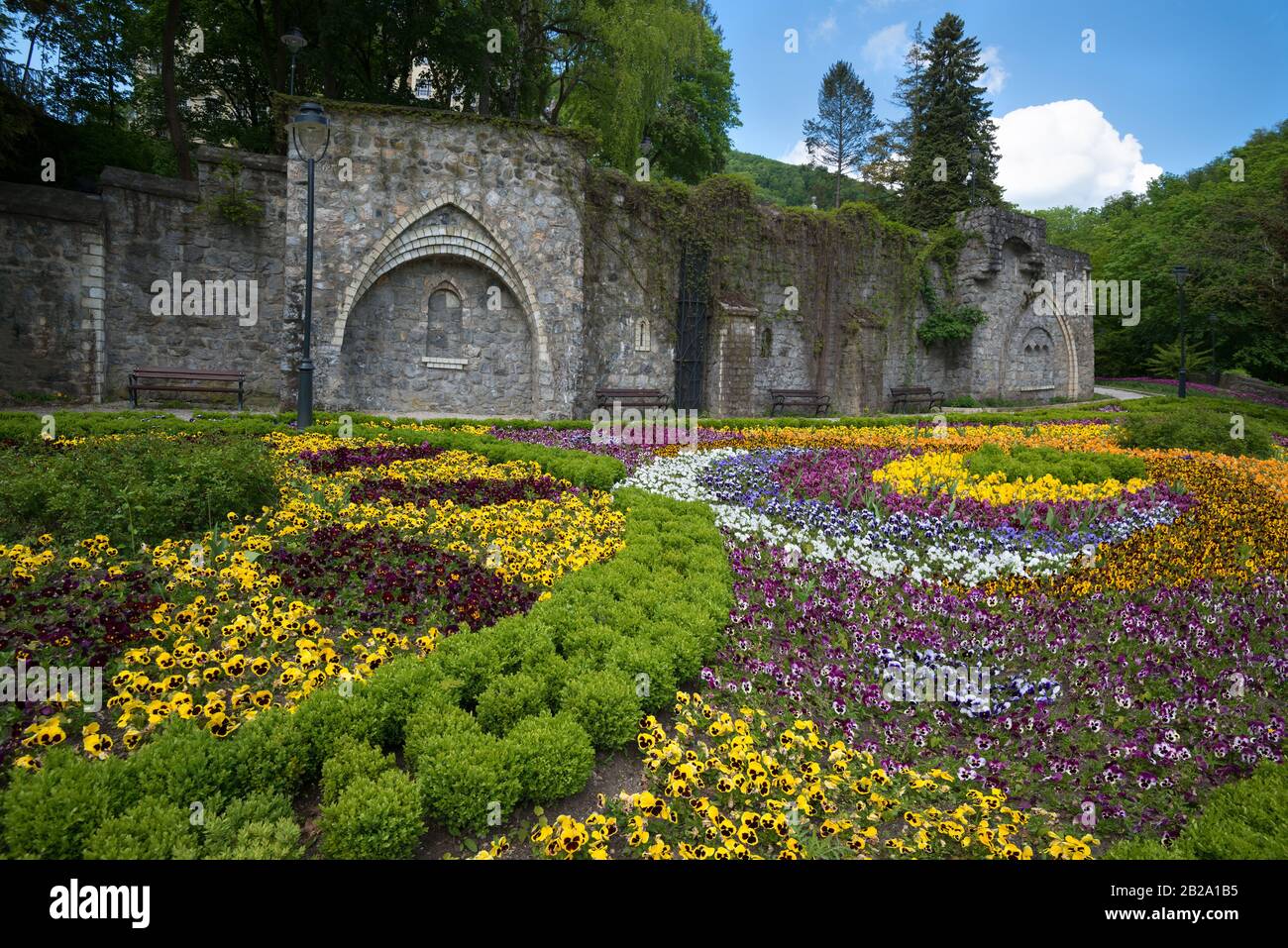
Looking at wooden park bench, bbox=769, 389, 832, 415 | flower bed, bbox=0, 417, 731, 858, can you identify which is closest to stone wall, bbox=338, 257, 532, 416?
wooden park bench, bbox=769, 389, 832, 415

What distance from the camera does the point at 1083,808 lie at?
2928 millimetres

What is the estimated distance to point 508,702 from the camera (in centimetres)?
314

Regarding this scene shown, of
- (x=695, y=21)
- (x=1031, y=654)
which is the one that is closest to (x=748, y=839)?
(x=1031, y=654)

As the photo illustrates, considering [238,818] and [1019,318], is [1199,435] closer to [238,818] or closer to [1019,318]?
[238,818]

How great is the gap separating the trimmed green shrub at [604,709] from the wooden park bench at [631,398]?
1510 centimetres

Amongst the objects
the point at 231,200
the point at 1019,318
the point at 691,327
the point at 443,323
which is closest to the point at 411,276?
the point at 443,323

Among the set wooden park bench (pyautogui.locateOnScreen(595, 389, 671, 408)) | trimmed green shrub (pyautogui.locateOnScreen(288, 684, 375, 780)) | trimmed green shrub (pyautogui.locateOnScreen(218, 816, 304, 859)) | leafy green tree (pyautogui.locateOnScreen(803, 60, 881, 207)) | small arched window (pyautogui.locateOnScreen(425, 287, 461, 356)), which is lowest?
trimmed green shrub (pyautogui.locateOnScreen(218, 816, 304, 859))

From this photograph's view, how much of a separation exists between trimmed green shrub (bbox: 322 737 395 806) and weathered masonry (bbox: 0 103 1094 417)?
1377cm

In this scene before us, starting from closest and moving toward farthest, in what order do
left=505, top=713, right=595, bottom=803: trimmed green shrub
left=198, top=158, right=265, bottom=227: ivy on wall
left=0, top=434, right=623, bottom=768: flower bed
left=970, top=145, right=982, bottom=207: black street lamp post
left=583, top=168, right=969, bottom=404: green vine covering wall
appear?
1. left=505, top=713, right=595, bottom=803: trimmed green shrub
2. left=0, top=434, right=623, bottom=768: flower bed
3. left=198, top=158, right=265, bottom=227: ivy on wall
4. left=583, top=168, right=969, bottom=404: green vine covering wall
5. left=970, top=145, right=982, bottom=207: black street lamp post

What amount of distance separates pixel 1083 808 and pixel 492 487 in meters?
6.07

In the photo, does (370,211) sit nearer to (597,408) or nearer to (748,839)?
(597,408)

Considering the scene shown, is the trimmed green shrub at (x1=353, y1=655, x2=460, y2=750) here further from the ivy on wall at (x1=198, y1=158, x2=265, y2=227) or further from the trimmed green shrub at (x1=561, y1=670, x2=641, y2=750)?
the ivy on wall at (x1=198, y1=158, x2=265, y2=227)

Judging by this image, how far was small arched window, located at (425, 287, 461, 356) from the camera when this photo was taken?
16484mm
